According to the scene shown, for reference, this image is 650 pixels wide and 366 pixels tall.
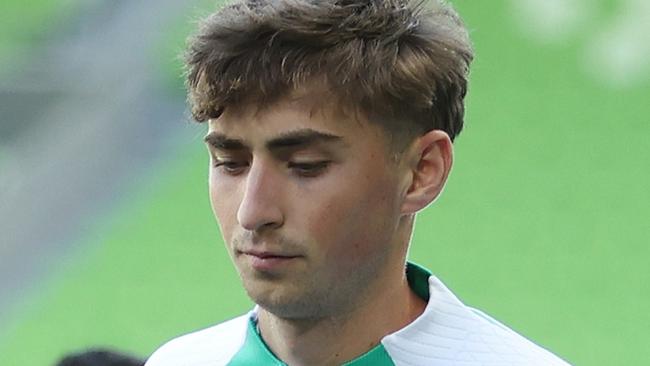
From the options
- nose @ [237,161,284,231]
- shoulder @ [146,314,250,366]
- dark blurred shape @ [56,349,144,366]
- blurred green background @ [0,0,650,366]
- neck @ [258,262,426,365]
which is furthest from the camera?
blurred green background @ [0,0,650,366]

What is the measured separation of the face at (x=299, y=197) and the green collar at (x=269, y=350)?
0.09 meters

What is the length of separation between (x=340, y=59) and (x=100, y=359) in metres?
0.84

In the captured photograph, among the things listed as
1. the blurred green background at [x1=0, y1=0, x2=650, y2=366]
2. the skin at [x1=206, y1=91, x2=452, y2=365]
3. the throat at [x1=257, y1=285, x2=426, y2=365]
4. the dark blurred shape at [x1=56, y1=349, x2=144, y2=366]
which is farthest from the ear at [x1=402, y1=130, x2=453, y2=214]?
the blurred green background at [x1=0, y1=0, x2=650, y2=366]

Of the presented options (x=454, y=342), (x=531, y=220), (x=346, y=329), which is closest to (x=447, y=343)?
(x=454, y=342)

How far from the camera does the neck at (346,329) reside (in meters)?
1.42

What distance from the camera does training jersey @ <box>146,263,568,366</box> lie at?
1.44 metres

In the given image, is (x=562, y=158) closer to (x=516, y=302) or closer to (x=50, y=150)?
(x=516, y=302)

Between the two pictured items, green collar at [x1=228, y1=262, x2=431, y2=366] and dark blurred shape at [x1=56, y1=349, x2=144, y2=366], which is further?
dark blurred shape at [x1=56, y1=349, x2=144, y2=366]

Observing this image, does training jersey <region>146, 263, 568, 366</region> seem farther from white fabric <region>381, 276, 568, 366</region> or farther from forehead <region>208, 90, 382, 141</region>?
forehead <region>208, 90, 382, 141</region>

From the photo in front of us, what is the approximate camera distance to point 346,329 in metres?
1.43

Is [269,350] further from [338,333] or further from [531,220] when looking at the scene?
[531,220]

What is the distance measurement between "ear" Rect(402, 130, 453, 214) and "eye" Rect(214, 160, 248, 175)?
160 millimetres

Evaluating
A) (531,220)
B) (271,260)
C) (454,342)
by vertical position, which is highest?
(531,220)

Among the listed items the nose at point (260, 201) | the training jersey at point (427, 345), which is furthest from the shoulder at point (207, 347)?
the nose at point (260, 201)
